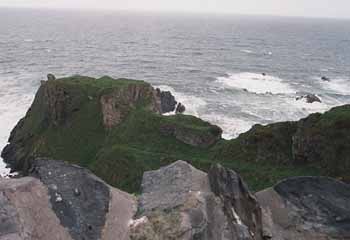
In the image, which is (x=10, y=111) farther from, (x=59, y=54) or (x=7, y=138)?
(x=59, y=54)

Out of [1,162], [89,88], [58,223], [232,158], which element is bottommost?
[1,162]

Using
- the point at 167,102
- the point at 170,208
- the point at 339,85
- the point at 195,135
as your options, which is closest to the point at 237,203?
the point at 170,208

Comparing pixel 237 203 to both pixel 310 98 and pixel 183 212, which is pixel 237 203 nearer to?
pixel 183 212

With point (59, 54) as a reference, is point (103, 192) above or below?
→ above

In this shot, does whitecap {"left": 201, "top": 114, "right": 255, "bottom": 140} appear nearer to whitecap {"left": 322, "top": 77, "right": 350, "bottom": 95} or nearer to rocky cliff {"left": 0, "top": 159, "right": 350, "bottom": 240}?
rocky cliff {"left": 0, "top": 159, "right": 350, "bottom": 240}

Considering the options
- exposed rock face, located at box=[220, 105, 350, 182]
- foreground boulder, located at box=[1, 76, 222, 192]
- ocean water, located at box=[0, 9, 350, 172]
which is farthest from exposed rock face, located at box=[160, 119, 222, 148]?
ocean water, located at box=[0, 9, 350, 172]

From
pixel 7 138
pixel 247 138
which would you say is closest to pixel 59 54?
pixel 7 138

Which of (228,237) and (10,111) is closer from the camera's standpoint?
(228,237)
